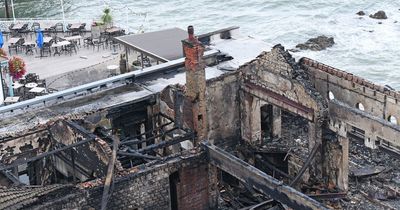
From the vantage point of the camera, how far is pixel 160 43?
3791 centimetres

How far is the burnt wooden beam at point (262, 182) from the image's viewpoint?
72.0 feet

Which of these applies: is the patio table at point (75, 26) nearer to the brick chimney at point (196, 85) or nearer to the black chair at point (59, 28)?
the black chair at point (59, 28)

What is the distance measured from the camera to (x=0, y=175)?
2398 centimetres

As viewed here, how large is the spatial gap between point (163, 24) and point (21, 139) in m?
43.5

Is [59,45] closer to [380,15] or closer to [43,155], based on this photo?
[43,155]

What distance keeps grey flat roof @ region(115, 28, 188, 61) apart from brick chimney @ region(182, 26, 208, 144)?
7.71m

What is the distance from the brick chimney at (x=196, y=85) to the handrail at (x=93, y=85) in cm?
537

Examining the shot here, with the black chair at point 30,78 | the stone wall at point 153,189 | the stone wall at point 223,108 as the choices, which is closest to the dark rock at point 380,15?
Result: the black chair at point 30,78

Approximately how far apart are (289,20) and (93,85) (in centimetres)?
4110

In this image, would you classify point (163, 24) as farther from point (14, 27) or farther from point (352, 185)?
point (352, 185)

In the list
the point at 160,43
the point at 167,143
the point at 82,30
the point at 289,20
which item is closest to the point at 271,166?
the point at 167,143

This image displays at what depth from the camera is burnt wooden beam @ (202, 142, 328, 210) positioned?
21953 mm

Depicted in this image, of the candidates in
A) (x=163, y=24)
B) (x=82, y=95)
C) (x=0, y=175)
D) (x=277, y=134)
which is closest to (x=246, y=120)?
(x=277, y=134)

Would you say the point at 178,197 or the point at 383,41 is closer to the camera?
the point at 178,197
